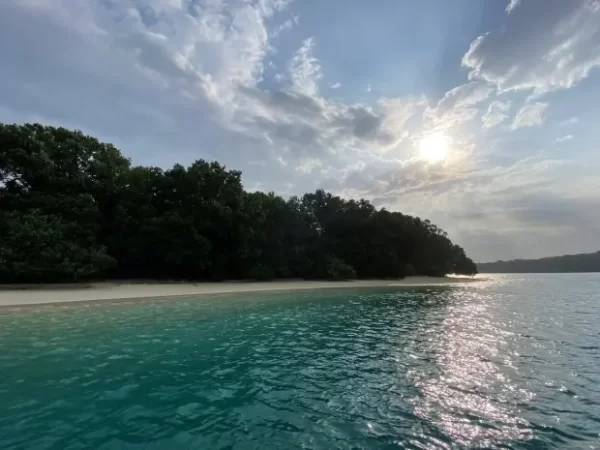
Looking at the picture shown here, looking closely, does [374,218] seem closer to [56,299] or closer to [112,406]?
[56,299]

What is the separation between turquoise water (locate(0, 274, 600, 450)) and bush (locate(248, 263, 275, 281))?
27.7 meters

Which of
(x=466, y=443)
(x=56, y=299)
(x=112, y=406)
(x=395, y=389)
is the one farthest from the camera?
(x=56, y=299)

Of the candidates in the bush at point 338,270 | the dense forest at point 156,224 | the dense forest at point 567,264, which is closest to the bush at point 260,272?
the dense forest at point 156,224

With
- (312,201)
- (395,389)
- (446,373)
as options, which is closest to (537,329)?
(446,373)

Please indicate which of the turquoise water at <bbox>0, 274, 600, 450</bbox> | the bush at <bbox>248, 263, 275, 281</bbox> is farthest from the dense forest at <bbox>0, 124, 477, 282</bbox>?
the turquoise water at <bbox>0, 274, 600, 450</bbox>

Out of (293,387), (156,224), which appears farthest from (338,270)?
(293,387)

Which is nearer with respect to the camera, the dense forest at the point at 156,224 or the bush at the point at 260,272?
the dense forest at the point at 156,224

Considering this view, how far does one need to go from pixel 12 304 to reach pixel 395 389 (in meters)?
24.0

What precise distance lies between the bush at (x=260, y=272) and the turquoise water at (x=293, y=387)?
27689 millimetres

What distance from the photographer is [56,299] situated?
22.0 meters

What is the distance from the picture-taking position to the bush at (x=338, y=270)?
4953cm

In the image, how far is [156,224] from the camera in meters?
34.8

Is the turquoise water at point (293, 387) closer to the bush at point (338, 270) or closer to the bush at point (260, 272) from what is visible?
the bush at point (260, 272)

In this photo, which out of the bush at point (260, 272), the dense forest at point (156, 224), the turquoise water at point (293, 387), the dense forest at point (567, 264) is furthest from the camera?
the dense forest at point (567, 264)
